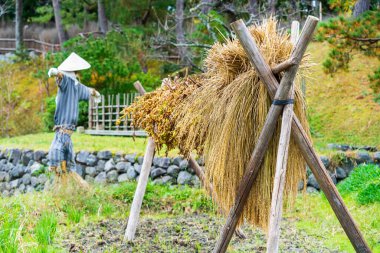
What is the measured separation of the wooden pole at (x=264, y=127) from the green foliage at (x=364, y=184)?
3.75m

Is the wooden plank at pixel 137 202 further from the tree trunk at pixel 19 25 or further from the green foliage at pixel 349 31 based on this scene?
the tree trunk at pixel 19 25

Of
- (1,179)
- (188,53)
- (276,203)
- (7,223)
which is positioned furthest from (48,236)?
(188,53)

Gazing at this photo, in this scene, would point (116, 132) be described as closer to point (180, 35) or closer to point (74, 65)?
point (180, 35)

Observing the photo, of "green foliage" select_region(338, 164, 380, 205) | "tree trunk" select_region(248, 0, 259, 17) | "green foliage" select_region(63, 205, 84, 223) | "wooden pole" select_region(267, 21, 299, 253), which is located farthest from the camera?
"tree trunk" select_region(248, 0, 259, 17)

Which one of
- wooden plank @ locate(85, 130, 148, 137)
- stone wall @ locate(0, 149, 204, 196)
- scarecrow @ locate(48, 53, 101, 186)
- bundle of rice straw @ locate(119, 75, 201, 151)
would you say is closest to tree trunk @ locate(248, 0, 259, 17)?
wooden plank @ locate(85, 130, 148, 137)

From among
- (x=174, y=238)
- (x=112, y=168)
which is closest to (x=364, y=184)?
(x=174, y=238)

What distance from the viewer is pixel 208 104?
4543mm

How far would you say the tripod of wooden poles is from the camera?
3787mm

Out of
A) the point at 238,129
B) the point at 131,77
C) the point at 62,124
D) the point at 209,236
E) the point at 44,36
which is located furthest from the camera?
the point at 44,36

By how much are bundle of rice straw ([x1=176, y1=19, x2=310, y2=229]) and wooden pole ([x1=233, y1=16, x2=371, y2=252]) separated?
0.50 feet

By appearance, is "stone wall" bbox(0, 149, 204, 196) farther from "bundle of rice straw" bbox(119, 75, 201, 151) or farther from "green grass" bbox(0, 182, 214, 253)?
"bundle of rice straw" bbox(119, 75, 201, 151)

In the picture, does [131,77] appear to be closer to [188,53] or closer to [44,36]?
[188,53]

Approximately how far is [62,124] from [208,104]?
12.6ft

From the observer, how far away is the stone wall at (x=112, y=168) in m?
9.10
